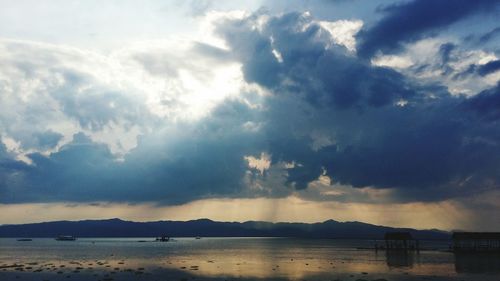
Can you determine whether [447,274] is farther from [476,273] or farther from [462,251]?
[462,251]

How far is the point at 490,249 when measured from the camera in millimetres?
152625

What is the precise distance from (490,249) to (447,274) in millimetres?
85419

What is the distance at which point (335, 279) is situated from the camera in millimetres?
70812

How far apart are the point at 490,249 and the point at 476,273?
82.8 m

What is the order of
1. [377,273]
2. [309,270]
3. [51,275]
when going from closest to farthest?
[51,275] → [377,273] → [309,270]

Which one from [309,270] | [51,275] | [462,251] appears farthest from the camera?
[462,251]

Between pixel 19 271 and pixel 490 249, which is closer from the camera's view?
pixel 19 271

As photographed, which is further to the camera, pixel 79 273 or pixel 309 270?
pixel 309 270

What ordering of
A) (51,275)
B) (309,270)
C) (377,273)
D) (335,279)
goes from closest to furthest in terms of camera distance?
1. (335,279)
2. (51,275)
3. (377,273)
4. (309,270)

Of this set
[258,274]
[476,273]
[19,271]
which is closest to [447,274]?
[476,273]

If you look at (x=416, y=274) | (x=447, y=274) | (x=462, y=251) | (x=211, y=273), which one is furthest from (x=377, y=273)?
(x=462, y=251)

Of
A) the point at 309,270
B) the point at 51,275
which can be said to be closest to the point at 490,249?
the point at 309,270

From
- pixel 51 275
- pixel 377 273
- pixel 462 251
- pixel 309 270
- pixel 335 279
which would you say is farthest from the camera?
pixel 462 251

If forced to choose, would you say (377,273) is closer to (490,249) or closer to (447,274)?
(447,274)
